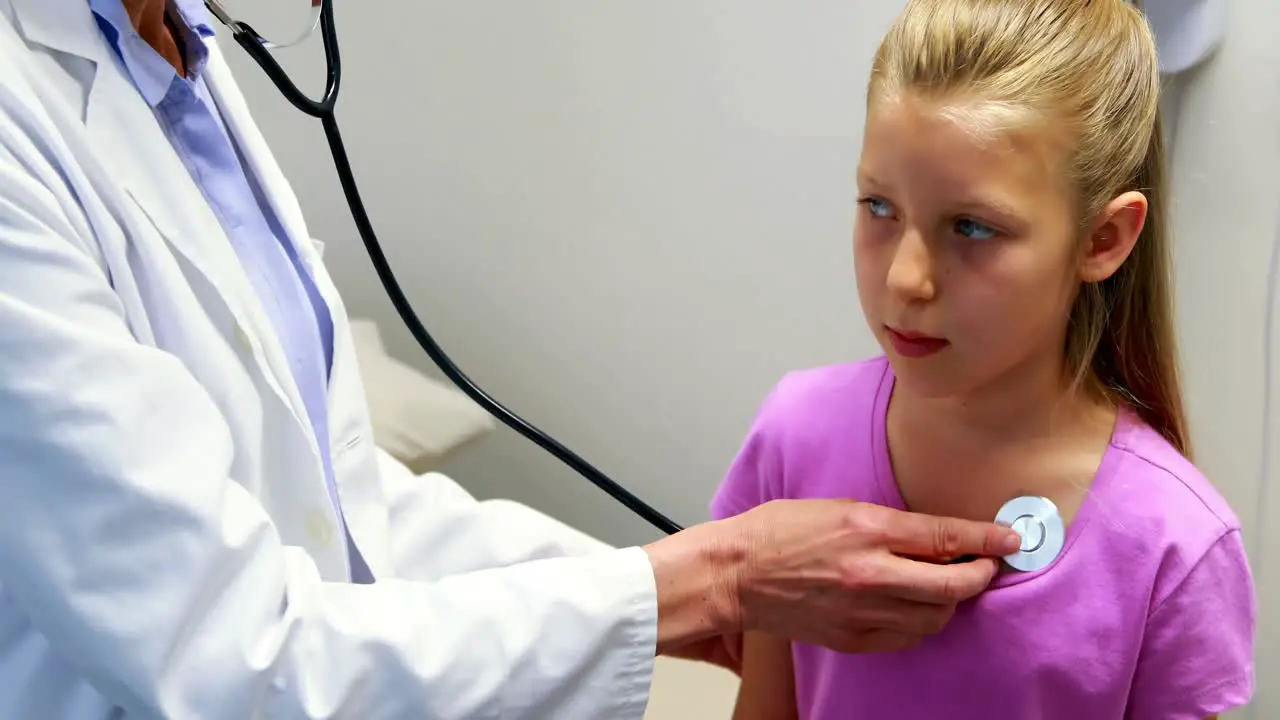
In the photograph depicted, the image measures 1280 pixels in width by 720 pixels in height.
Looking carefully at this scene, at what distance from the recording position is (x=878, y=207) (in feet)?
2.34

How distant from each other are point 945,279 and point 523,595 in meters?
0.36

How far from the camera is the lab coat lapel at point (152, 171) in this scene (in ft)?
2.49

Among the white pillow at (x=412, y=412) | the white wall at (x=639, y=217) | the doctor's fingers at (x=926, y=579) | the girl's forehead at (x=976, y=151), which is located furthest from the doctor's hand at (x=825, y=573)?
the white pillow at (x=412, y=412)

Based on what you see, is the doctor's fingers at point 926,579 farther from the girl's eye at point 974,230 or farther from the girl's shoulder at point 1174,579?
Answer: the girl's eye at point 974,230

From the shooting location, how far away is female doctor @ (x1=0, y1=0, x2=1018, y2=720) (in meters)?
0.62

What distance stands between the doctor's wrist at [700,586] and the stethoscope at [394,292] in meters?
0.19

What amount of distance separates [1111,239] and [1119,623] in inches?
10.1

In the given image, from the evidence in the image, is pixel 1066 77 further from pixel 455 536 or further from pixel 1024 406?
pixel 455 536

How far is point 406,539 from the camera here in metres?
1.09

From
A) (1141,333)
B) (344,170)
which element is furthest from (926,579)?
(344,170)

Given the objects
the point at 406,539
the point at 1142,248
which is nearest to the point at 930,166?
the point at 1142,248

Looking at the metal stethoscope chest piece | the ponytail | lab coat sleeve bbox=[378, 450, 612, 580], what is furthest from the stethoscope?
lab coat sleeve bbox=[378, 450, 612, 580]

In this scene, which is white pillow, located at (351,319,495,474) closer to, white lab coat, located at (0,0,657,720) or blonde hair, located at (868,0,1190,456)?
white lab coat, located at (0,0,657,720)

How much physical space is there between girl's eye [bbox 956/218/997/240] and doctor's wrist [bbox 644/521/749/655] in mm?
263
